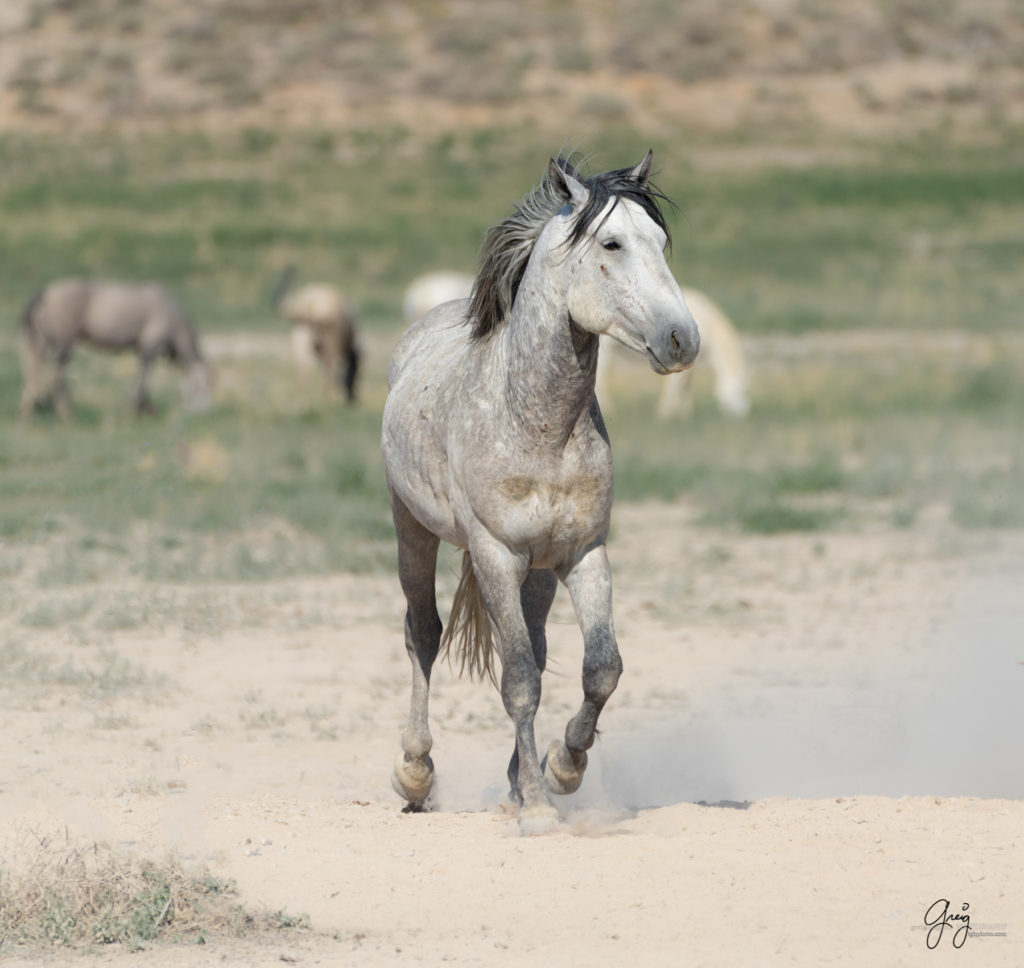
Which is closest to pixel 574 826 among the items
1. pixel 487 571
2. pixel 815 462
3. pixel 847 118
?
pixel 487 571

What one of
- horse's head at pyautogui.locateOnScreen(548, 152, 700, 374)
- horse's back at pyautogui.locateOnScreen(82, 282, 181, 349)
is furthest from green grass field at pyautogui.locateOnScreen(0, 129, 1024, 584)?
horse's head at pyautogui.locateOnScreen(548, 152, 700, 374)

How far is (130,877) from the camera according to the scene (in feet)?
14.0

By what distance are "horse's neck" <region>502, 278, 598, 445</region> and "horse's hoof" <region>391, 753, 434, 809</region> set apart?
1.50m

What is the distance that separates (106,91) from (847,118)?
61.2ft

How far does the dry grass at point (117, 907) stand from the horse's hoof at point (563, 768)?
4.02ft

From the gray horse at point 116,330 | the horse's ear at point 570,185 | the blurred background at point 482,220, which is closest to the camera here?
the horse's ear at point 570,185

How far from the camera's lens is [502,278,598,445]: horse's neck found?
489 centimetres

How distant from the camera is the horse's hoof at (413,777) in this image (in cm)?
569

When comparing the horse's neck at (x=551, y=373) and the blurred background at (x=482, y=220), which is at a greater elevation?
the horse's neck at (x=551, y=373)

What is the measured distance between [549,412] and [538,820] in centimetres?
128

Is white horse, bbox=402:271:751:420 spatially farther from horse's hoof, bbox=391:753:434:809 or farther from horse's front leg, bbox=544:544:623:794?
horse's front leg, bbox=544:544:623:794

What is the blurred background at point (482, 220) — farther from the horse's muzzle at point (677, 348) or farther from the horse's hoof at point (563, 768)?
the horse's hoof at point (563, 768)

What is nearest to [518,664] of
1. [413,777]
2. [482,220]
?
[413,777]

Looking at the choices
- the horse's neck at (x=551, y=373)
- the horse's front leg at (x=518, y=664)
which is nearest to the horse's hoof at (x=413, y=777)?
the horse's front leg at (x=518, y=664)
